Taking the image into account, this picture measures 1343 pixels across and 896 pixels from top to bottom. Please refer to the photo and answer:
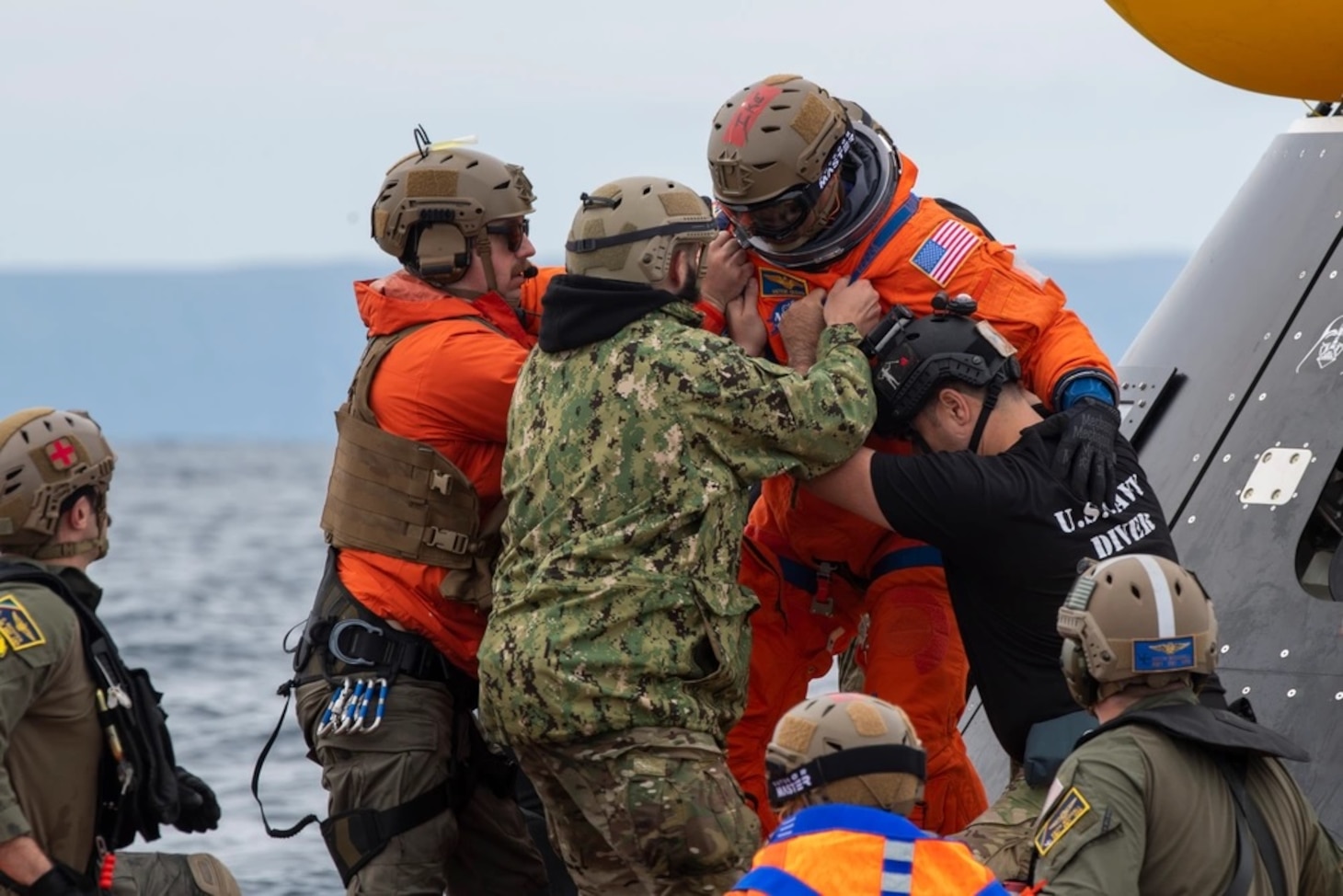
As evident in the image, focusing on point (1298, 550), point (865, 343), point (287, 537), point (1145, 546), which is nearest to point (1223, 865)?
point (1145, 546)

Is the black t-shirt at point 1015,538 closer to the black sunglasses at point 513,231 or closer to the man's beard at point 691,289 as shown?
the man's beard at point 691,289

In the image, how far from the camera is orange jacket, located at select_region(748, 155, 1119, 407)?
557 cm

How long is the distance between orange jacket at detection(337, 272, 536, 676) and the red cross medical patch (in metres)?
0.84

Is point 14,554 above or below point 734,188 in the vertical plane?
below

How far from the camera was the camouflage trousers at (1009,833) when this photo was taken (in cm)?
500

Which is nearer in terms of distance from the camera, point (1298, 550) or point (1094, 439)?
point (1094, 439)

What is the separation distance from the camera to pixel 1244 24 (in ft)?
20.7

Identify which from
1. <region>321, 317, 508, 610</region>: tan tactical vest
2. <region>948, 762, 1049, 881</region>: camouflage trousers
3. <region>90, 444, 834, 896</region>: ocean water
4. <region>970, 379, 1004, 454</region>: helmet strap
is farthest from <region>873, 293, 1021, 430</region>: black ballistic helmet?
<region>90, 444, 834, 896</region>: ocean water

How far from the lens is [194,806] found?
533cm

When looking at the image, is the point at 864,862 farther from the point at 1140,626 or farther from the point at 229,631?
the point at 229,631

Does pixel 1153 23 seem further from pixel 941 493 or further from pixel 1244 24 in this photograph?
pixel 941 493

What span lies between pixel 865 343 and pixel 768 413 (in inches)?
21.4

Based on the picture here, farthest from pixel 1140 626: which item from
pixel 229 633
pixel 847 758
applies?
pixel 229 633

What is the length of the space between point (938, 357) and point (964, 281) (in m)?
0.39
